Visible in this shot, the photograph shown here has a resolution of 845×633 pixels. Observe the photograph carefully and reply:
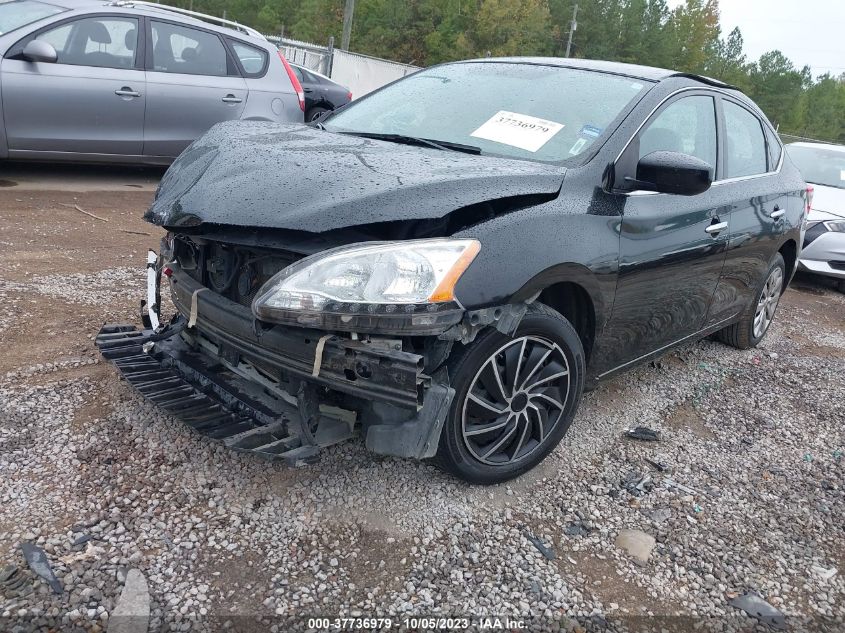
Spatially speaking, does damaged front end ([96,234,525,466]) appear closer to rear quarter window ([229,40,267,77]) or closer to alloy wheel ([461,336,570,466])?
alloy wheel ([461,336,570,466])

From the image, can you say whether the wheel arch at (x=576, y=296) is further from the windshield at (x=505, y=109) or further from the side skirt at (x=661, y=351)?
the windshield at (x=505, y=109)

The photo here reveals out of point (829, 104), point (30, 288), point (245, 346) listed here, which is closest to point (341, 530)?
point (245, 346)

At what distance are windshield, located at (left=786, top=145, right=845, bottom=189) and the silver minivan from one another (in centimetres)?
618

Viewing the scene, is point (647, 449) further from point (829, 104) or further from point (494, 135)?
point (829, 104)

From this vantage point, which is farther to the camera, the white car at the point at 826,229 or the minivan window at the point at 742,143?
the white car at the point at 826,229

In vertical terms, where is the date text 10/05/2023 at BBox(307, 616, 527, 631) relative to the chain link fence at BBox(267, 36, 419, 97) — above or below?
below

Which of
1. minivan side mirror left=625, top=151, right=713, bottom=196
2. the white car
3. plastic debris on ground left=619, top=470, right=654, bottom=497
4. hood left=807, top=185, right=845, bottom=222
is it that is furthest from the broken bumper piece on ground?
hood left=807, top=185, right=845, bottom=222

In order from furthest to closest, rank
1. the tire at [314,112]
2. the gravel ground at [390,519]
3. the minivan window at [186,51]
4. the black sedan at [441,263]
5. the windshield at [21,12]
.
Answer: the tire at [314,112] → the minivan window at [186,51] → the windshield at [21,12] → the black sedan at [441,263] → the gravel ground at [390,519]

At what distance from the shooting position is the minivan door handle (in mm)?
3609

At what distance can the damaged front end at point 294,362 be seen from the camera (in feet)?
7.41

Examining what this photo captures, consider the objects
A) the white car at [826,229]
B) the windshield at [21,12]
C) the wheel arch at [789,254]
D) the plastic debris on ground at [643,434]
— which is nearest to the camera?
the plastic debris on ground at [643,434]

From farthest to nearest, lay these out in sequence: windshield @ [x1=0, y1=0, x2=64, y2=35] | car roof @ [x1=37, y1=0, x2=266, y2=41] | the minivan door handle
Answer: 1. car roof @ [x1=37, y1=0, x2=266, y2=41]
2. windshield @ [x1=0, y1=0, x2=64, y2=35]
3. the minivan door handle

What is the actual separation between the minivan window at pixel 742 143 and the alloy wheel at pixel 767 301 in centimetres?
90

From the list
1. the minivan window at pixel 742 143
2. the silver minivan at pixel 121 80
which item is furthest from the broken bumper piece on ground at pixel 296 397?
the silver minivan at pixel 121 80
